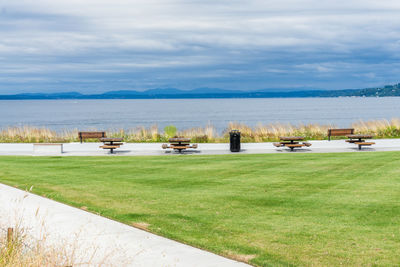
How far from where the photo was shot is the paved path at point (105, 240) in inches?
248

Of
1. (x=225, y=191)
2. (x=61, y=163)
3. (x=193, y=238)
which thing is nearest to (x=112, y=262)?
(x=193, y=238)

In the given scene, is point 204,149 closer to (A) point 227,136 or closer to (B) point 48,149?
(B) point 48,149

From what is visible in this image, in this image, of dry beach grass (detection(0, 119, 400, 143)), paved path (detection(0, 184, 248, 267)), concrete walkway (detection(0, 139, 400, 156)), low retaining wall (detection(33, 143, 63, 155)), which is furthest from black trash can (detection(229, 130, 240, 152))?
paved path (detection(0, 184, 248, 267))

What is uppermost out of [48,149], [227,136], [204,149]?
[227,136]

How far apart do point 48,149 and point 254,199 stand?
1352 cm

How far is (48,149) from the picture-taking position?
21422 millimetres

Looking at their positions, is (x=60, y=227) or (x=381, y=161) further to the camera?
(x=381, y=161)

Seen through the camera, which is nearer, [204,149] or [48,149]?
[48,149]

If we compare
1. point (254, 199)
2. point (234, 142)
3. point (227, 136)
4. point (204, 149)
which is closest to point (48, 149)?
point (204, 149)

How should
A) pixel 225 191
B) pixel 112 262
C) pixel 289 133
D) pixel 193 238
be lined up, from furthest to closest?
1. pixel 289 133
2. pixel 225 191
3. pixel 193 238
4. pixel 112 262

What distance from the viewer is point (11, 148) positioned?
2439 centimetres

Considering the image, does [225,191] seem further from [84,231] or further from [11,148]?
[11,148]

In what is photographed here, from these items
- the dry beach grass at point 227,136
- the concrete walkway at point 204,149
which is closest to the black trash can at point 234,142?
the concrete walkway at point 204,149

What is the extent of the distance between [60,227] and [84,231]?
0.54 meters
